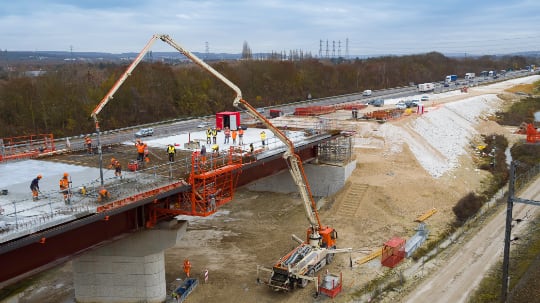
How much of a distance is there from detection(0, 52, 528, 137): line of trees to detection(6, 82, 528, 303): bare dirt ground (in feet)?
123

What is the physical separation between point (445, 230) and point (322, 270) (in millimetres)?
12601

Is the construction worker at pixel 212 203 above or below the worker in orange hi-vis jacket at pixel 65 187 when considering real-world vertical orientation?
below

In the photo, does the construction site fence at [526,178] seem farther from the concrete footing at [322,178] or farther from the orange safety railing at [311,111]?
the orange safety railing at [311,111]

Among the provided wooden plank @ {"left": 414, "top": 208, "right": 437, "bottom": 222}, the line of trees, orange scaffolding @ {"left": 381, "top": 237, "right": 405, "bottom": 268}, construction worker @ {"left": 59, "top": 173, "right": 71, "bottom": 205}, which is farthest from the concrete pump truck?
the line of trees

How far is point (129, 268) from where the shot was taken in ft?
87.7

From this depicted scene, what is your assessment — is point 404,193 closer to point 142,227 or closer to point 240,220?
point 240,220

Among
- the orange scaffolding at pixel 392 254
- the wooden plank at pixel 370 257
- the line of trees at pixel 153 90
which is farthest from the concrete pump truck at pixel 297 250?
the line of trees at pixel 153 90

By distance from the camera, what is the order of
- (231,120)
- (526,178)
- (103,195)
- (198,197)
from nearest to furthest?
1. (103,195)
2. (198,197)
3. (231,120)
4. (526,178)

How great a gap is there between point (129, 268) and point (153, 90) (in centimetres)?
6521

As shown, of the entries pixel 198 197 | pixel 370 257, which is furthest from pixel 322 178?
pixel 198 197

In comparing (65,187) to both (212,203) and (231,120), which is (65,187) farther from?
(231,120)

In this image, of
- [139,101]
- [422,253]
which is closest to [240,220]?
[422,253]

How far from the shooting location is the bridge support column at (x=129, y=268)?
86.2 ft

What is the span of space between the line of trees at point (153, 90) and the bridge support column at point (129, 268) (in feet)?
155
